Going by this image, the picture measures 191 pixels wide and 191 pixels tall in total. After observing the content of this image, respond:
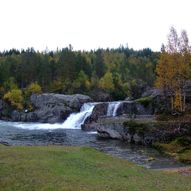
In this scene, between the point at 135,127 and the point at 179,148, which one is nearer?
the point at 179,148

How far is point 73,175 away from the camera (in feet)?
64.7

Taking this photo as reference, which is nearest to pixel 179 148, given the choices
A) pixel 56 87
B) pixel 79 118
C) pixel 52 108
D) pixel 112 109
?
pixel 112 109

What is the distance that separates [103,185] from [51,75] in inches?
3772

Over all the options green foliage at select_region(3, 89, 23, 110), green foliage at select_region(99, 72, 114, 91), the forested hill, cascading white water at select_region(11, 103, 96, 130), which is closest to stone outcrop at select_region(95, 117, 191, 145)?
cascading white water at select_region(11, 103, 96, 130)

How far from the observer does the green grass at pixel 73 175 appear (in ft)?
56.7

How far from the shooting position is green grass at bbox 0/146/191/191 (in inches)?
681

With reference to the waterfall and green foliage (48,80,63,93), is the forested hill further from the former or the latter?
the waterfall

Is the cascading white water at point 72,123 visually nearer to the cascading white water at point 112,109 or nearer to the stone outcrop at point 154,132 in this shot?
the cascading white water at point 112,109

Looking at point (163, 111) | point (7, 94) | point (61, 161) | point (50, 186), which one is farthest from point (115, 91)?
point (50, 186)

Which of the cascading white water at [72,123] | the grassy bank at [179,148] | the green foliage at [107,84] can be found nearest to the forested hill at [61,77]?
the green foliage at [107,84]

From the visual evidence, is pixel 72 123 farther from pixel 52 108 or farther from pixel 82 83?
pixel 82 83

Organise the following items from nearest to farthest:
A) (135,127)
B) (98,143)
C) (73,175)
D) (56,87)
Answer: (73,175)
(98,143)
(135,127)
(56,87)

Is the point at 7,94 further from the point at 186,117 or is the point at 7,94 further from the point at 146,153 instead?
the point at 146,153

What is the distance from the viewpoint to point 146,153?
40.5 metres
